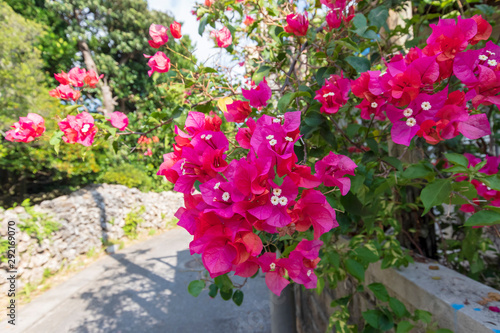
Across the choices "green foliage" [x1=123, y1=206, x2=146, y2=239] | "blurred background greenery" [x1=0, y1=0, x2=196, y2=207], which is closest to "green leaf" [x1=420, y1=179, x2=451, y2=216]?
"blurred background greenery" [x1=0, y1=0, x2=196, y2=207]

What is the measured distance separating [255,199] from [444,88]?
46cm

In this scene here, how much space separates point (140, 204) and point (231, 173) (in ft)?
21.4

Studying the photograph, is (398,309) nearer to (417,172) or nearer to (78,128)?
(417,172)

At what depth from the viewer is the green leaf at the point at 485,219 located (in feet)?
1.78

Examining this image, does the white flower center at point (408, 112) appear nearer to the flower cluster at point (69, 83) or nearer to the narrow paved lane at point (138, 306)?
the flower cluster at point (69, 83)

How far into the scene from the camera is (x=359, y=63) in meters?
0.82

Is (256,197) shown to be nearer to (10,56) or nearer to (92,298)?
(92,298)

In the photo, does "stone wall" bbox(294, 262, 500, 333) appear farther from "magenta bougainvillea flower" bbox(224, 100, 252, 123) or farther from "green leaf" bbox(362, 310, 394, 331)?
"magenta bougainvillea flower" bbox(224, 100, 252, 123)

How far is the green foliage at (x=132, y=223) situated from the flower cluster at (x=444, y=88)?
6194 millimetres

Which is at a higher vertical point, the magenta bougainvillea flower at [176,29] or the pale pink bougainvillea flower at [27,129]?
the magenta bougainvillea flower at [176,29]

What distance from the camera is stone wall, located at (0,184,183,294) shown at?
11.6ft

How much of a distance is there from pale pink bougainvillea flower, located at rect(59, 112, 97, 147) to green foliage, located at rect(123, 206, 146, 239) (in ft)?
17.8

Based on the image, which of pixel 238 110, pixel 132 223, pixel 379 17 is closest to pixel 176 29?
pixel 238 110

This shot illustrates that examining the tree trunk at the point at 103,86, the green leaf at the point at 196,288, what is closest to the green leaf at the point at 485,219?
the green leaf at the point at 196,288
